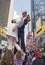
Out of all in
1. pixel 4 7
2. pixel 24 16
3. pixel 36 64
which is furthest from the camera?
pixel 4 7

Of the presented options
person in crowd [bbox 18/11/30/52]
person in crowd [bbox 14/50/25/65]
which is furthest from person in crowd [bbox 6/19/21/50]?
person in crowd [bbox 14/50/25/65]

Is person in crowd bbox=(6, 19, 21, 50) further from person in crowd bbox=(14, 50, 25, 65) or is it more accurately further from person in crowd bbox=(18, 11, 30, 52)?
person in crowd bbox=(14, 50, 25, 65)

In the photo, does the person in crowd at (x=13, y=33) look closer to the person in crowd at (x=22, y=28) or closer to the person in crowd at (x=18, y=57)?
the person in crowd at (x=22, y=28)

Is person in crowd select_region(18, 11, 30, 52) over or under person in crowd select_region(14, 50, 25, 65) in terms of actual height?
over

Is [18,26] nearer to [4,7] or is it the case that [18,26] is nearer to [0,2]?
[0,2]

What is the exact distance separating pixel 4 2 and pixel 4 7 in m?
0.55

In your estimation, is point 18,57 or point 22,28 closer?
point 18,57

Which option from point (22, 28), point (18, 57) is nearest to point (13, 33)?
point (22, 28)

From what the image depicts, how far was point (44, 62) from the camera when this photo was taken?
3141 millimetres

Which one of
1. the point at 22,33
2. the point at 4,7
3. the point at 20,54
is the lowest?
the point at 4,7

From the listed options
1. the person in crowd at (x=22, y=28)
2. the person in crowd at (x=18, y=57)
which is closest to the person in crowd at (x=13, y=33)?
the person in crowd at (x=22, y=28)

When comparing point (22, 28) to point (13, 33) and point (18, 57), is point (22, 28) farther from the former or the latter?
point (18, 57)

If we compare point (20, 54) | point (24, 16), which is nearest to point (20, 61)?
point (20, 54)

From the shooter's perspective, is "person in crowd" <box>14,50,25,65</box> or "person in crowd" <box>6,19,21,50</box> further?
"person in crowd" <box>6,19,21,50</box>
